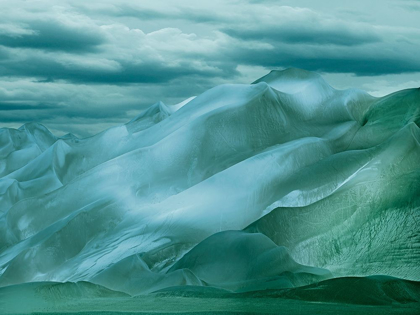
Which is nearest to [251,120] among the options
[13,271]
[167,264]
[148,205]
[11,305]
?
[148,205]

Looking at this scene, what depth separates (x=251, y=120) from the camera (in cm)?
1385

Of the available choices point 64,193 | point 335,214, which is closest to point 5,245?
point 64,193

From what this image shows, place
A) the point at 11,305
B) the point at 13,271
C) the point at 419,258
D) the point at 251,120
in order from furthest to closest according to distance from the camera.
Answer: the point at 251,120
the point at 13,271
the point at 419,258
the point at 11,305

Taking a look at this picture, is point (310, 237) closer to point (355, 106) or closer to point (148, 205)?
point (148, 205)

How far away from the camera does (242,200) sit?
39.4ft

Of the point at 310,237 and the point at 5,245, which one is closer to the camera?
the point at 310,237

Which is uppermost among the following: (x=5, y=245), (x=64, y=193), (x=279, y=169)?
(x=279, y=169)

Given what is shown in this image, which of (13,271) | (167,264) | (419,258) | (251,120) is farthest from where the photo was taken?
(251,120)

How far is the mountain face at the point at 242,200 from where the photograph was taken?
10.4 meters

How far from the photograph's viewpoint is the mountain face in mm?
10375

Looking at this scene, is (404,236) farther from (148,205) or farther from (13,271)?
(13,271)

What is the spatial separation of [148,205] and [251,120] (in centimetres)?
269

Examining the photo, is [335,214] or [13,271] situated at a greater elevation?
[335,214]

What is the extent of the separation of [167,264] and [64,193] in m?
4.10
